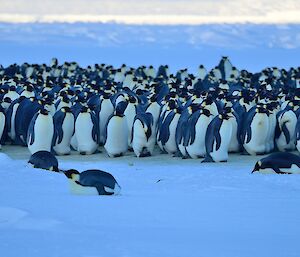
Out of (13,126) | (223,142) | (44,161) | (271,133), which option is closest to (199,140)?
(223,142)

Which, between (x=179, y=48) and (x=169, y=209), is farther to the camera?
(x=179, y=48)

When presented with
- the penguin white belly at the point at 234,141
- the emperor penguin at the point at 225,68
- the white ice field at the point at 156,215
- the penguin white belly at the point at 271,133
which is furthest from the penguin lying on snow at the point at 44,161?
the emperor penguin at the point at 225,68

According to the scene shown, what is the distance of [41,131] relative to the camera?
11328 mm

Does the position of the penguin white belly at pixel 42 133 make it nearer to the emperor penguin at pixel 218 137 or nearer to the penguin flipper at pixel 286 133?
the emperor penguin at pixel 218 137

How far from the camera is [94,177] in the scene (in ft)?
22.1

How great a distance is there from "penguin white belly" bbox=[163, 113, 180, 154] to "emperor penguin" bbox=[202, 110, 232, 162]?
84 centimetres

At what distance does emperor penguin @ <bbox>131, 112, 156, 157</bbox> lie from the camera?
11344mm

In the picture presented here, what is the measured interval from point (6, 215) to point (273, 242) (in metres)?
1.72

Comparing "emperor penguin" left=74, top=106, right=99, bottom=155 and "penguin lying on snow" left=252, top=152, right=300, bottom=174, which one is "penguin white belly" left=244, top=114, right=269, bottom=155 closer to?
"emperor penguin" left=74, top=106, right=99, bottom=155

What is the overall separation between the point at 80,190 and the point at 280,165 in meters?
2.94

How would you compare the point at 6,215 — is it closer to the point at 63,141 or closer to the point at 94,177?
the point at 94,177

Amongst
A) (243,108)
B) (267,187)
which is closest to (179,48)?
(243,108)

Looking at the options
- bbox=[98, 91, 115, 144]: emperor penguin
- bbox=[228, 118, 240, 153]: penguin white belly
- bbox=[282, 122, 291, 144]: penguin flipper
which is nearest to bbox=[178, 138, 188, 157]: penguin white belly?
bbox=[228, 118, 240, 153]: penguin white belly

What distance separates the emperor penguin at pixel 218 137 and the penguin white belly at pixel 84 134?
196 centimetres
